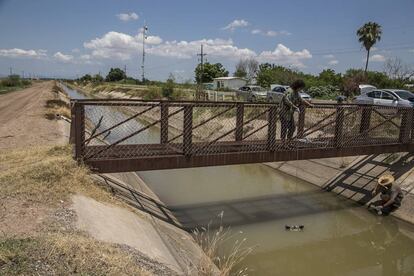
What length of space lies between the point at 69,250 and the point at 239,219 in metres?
7.25

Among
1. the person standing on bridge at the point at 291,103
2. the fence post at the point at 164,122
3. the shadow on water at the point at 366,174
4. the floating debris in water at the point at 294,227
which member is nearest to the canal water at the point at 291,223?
the floating debris in water at the point at 294,227

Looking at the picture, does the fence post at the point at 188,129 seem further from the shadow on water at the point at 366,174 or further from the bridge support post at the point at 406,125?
the bridge support post at the point at 406,125

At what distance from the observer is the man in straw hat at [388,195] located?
39.2ft

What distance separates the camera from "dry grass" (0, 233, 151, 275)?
4.39m

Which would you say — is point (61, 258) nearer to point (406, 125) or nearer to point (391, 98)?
point (406, 125)

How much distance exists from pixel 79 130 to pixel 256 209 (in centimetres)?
621

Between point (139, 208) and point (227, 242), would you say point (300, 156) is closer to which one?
point (227, 242)

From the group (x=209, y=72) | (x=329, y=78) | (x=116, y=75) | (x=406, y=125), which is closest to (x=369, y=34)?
(x=329, y=78)

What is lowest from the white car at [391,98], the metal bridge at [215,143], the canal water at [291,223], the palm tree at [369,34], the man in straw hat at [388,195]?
the canal water at [291,223]

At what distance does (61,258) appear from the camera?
186 inches

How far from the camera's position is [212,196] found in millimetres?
13867

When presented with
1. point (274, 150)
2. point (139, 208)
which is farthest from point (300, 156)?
point (139, 208)

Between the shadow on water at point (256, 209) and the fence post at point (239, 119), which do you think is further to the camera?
the shadow on water at point (256, 209)

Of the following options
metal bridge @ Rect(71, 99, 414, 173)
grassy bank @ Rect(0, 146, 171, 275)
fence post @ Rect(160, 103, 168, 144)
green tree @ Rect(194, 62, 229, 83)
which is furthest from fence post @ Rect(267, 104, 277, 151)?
green tree @ Rect(194, 62, 229, 83)
